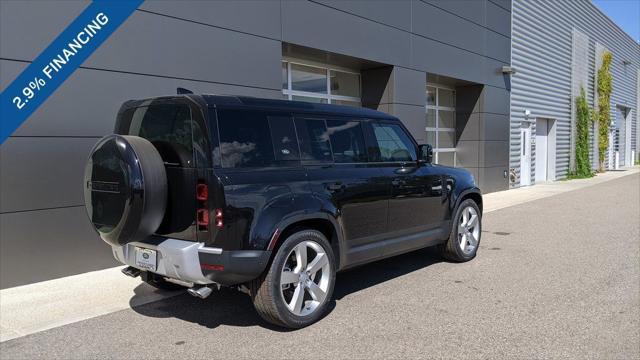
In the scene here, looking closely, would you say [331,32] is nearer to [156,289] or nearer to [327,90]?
[327,90]

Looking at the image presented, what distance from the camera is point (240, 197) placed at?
3707 millimetres

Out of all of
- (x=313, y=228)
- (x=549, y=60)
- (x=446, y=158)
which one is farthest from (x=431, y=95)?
(x=313, y=228)

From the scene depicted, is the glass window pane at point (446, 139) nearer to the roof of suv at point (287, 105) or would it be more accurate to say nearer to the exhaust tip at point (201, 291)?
the roof of suv at point (287, 105)

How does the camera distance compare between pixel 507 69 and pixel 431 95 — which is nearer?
pixel 431 95

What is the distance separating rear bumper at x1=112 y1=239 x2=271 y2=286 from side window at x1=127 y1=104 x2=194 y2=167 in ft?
2.13

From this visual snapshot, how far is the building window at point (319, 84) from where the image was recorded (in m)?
9.68

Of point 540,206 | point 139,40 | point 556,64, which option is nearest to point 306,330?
point 139,40

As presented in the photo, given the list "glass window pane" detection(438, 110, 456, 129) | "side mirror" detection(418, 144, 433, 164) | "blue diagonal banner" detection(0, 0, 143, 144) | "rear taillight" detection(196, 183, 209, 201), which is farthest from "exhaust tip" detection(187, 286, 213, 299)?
"glass window pane" detection(438, 110, 456, 129)

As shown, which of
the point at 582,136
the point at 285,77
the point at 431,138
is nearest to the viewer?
the point at 285,77

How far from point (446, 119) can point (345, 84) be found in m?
4.95

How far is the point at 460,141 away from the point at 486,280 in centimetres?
1026

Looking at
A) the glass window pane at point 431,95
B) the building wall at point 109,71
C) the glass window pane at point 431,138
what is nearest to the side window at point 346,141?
the building wall at point 109,71

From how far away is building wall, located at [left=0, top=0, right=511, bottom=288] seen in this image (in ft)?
18.2

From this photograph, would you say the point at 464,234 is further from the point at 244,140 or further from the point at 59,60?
the point at 59,60
